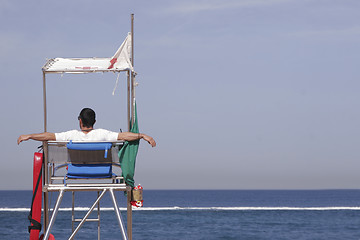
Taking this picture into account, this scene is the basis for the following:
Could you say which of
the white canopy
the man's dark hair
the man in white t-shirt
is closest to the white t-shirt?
the man in white t-shirt

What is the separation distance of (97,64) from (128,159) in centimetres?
127

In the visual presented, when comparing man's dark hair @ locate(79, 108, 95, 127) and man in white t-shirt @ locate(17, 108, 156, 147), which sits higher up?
man's dark hair @ locate(79, 108, 95, 127)

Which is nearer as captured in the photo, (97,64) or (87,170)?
(87,170)

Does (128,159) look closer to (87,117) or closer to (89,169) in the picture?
(89,169)

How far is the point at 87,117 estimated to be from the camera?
20.5ft

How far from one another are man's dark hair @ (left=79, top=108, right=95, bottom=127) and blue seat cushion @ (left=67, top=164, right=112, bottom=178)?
1.35 feet

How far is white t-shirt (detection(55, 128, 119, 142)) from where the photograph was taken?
6.15 m

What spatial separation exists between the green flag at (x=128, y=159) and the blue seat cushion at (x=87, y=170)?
7.1 inches

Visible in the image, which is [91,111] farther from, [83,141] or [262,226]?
[262,226]

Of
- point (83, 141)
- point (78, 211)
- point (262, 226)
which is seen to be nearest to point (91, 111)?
point (83, 141)

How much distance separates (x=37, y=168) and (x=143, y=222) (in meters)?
34.3

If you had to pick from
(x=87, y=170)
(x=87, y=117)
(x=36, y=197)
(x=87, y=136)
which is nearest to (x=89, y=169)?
(x=87, y=170)

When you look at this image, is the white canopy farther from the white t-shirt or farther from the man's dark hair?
the white t-shirt

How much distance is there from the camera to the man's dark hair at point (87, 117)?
624 cm
